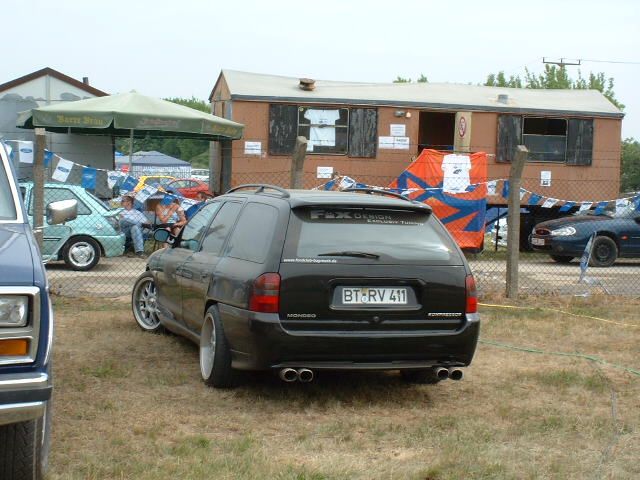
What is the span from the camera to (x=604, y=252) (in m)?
17.8

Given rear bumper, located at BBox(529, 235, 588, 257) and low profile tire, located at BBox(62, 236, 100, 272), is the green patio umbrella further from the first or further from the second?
rear bumper, located at BBox(529, 235, 588, 257)

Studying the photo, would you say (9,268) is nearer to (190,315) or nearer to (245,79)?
(190,315)

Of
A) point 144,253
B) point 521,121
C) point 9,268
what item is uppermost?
point 521,121

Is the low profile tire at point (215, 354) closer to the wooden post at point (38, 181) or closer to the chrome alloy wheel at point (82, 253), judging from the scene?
the wooden post at point (38, 181)

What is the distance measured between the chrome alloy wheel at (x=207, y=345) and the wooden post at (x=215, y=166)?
13239 mm

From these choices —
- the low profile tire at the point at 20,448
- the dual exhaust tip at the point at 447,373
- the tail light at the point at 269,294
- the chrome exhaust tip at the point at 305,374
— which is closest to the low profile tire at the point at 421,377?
the dual exhaust tip at the point at 447,373

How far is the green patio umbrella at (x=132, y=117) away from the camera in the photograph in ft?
57.4

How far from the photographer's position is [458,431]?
5715 mm

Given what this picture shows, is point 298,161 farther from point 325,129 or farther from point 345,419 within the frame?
point 325,129

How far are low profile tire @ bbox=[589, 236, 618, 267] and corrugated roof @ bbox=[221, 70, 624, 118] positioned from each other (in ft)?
11.7

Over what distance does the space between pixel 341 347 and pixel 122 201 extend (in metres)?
11.1

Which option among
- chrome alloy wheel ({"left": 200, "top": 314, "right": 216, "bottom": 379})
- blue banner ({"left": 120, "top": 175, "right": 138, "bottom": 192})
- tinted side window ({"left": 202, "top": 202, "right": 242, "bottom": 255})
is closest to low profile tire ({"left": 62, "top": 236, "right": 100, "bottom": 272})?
blue banner ({"left": 120, "top": 175, "right": 138, "bottom": 192})

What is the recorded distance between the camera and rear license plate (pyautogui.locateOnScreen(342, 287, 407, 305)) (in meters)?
6.17

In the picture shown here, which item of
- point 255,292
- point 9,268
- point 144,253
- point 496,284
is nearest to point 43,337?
point 9,268
